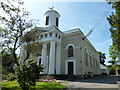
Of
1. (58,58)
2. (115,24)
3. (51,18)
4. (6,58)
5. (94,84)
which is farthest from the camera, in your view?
(51,18)

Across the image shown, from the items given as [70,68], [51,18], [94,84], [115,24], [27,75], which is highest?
[51,18]

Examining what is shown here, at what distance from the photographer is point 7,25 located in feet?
34.7

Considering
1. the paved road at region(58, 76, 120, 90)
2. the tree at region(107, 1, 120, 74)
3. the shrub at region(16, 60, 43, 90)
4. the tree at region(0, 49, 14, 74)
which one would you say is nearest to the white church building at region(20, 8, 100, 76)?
the tree at region(0, 49, 14, 74)

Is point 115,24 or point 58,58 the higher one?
point 115,24

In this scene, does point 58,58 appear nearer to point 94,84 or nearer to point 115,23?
point 94,84

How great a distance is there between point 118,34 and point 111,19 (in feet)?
5.34

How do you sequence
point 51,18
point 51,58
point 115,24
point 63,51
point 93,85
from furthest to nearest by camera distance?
1. point 51,18
2. point 63,51
3. point 51,58
4. point 93,85
5. point 115,24

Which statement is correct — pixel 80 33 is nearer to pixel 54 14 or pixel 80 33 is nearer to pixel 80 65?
pixel 80 65

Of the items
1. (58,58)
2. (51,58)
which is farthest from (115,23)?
(58,58)

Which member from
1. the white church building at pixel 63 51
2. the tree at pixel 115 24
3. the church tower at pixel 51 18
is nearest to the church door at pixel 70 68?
the white church building at pixel 63 51

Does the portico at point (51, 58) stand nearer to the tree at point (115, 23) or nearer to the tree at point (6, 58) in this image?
the tree at point (6, 58)

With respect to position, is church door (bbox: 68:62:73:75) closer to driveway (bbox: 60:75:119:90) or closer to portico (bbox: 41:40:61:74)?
portico (bbox: 41:40:61:74)

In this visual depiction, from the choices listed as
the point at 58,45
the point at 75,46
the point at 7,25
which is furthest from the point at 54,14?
the point at 7,25

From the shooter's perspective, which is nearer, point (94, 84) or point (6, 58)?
point (94, 84)
